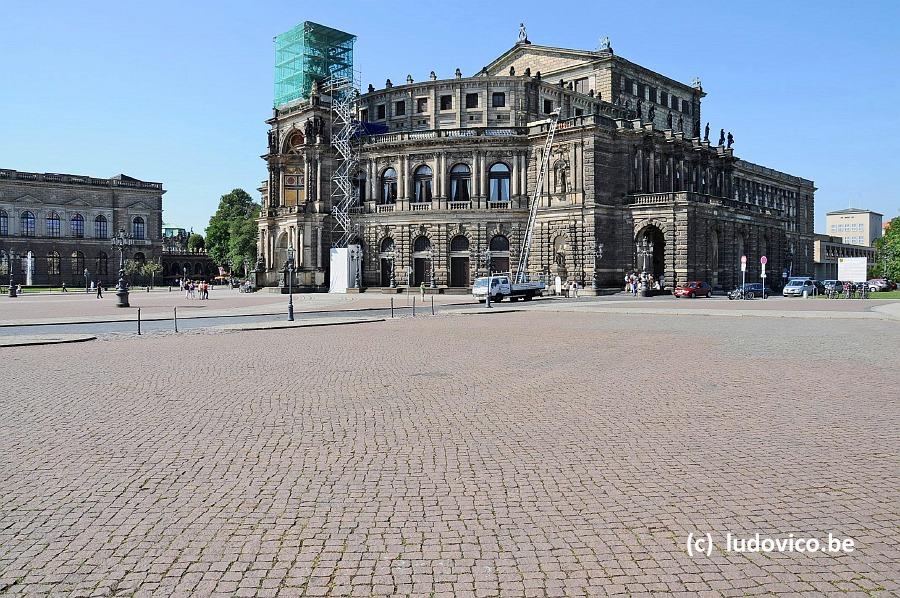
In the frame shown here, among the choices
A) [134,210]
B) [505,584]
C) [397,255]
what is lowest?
[505,584]

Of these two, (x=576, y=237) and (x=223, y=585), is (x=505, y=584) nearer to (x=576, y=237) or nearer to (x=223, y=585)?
(x=223, y=585)

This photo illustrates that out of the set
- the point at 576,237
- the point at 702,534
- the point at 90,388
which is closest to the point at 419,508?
the point at 702,534

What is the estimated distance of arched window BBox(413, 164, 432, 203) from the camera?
69812 mm

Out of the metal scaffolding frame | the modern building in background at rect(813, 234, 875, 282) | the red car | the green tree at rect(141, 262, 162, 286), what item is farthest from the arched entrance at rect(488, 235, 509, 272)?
the modern building in background at rect(813, 234, 875, 282)

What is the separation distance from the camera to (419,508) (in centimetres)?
630

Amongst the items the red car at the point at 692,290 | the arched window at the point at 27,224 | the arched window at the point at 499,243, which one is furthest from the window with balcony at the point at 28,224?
the red car at the point at 692,290

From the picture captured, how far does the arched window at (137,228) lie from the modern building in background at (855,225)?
524 feet

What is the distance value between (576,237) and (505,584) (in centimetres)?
5951

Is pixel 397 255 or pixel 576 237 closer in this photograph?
pixel 576 237

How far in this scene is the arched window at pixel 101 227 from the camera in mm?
104812

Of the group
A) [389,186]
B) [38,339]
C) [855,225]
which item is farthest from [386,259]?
[855,225]

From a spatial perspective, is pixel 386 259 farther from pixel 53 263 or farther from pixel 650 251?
pixel 53 263

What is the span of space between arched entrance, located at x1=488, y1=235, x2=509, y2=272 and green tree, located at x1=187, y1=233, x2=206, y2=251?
97048mm

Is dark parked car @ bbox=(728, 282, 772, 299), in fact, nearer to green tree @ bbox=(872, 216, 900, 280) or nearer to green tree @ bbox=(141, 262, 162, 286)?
green tree @ bbox=(872, 216, 900, 280)
